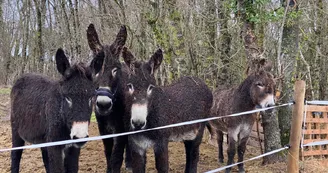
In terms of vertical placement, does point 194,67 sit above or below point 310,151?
above

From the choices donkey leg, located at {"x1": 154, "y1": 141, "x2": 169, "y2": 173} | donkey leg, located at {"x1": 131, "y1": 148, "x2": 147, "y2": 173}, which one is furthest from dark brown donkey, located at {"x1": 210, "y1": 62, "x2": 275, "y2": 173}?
donkey leg, located at {"x1": 131, "y1": 148, "x2": 147, "y2": 173}

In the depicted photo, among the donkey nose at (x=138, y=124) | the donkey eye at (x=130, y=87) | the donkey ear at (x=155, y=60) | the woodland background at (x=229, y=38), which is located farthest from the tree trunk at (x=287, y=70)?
the donkey nose at (x=138, y=124)

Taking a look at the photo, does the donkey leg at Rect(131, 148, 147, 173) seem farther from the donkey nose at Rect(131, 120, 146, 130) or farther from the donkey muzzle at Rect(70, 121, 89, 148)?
the donkey muzzle at Rect(70, 121, 89, 148)

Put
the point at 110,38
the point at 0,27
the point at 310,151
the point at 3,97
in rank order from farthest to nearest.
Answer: the point at 0,27
the point at 3,97
the point at 110,38
the point at 310,151

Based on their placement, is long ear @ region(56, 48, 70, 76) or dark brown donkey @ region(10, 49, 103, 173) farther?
long ear @ region(56, 48, 70, 76)

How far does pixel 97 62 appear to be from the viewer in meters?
4.76

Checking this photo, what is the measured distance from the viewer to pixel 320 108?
6.36m

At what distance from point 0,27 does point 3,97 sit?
1186 cm

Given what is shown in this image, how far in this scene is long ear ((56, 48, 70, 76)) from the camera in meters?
4.12

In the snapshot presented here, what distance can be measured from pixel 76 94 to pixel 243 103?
Answer: 3374mm

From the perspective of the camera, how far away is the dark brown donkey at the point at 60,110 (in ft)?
13.0

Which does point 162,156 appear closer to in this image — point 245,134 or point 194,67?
point 245,134

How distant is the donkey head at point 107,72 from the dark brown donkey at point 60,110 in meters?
0.14

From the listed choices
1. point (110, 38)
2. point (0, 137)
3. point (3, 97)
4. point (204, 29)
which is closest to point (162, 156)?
point (204, 29)
